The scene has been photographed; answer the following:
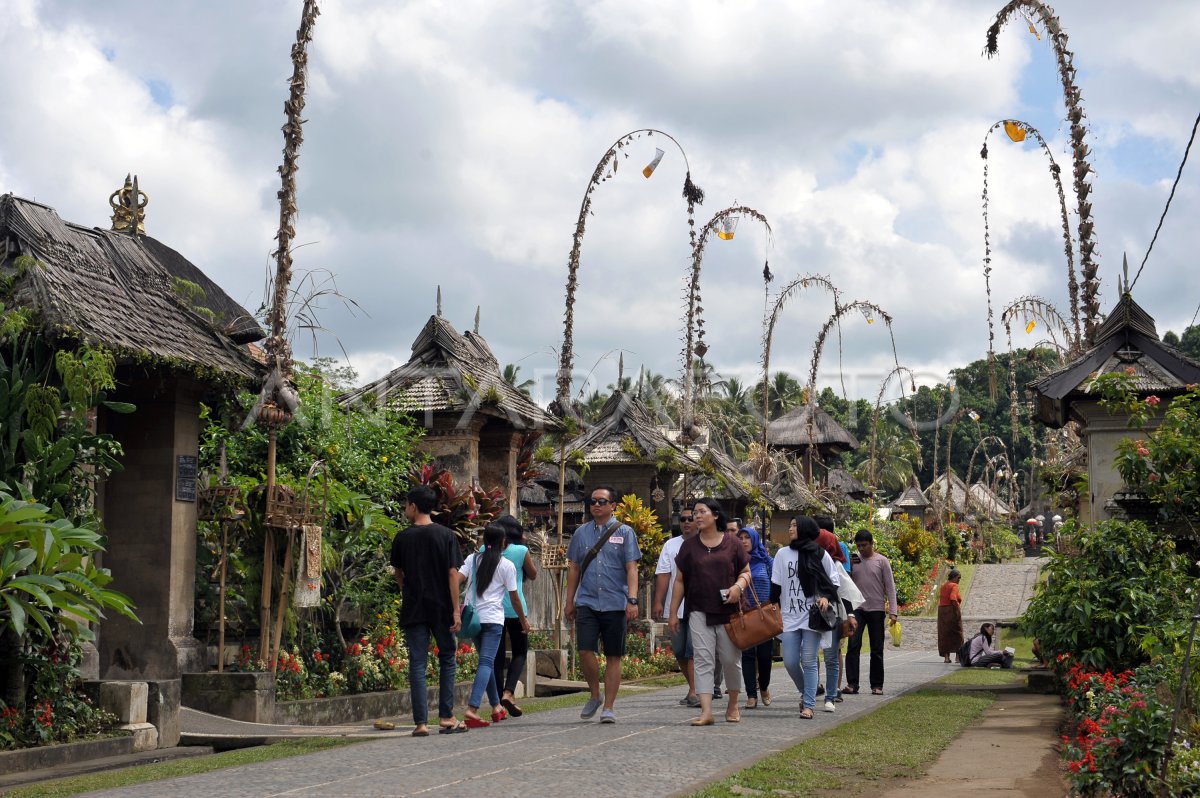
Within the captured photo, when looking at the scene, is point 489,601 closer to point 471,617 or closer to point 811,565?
point 471,617

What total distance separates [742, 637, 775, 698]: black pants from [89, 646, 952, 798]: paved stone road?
83cm

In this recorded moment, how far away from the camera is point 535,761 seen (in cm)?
924

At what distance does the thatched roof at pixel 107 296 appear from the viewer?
11.8 metres

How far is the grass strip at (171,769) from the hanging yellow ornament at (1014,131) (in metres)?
15.4

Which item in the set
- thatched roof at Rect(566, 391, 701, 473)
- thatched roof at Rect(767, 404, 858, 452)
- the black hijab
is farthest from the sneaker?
thatched roof at Rect(767, 404, 858, 452)

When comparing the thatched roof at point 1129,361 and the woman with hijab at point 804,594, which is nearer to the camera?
the woman with hijab at point 804,594

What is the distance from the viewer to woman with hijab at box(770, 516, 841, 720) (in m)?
12.7

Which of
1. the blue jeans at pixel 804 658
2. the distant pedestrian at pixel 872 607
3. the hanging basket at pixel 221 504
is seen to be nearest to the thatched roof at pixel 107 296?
the hanging basket at pixel 221 504

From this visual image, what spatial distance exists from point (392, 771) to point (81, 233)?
727cm

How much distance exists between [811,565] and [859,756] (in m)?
3.22

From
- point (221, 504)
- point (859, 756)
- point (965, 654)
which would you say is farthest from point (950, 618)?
point (859, 756)

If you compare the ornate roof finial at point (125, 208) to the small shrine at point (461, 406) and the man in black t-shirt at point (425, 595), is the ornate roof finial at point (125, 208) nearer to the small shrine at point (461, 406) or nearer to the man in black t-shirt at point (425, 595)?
the small shrine at point (461, 406)

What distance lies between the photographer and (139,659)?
1352 cm

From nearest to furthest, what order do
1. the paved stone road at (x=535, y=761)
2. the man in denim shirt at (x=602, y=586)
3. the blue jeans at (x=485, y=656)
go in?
1. the paved stone road at (x=535, y=761)
2. the blue jeans at (x=485, y=656)
3. the man in denim shirt at (x=602, y=586)
